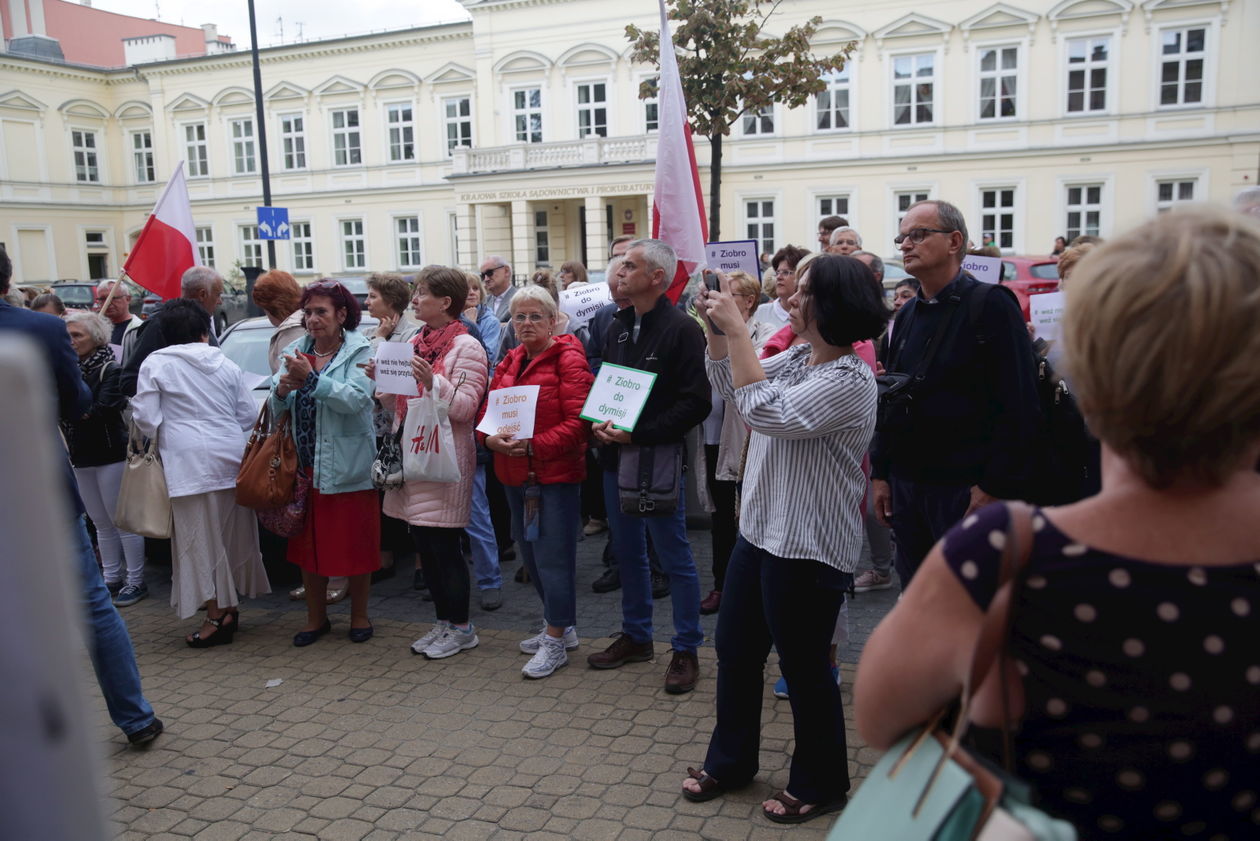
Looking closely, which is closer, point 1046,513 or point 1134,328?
point 1134,328

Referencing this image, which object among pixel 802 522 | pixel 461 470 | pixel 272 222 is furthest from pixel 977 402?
pixel 272 222

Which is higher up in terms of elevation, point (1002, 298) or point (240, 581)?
point (1002, 298)

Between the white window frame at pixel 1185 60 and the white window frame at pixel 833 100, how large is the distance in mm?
8131

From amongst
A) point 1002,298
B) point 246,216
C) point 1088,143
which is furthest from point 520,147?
point 1002,298

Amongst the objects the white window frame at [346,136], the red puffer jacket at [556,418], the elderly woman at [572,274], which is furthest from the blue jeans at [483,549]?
the white window frame at [346,136]

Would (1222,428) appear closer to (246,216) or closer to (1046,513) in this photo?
(1046,513)

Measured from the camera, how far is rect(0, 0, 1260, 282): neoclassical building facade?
88.6 ft

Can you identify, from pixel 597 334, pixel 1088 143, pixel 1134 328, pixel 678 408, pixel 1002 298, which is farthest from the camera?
pixel 1088 143

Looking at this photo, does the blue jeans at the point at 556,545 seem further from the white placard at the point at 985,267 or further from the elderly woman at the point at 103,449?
the white placard at the point at 985,267

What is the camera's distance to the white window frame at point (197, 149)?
39.0 m

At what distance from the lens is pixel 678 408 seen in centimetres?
456

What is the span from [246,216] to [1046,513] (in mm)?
41494

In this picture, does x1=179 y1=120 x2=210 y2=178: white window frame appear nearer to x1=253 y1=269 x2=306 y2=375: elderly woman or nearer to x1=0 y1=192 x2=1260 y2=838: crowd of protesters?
x1=0 y1=192 x2=1260 y2=838: crowd of protesters

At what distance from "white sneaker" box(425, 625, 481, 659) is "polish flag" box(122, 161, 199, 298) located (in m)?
3.44
